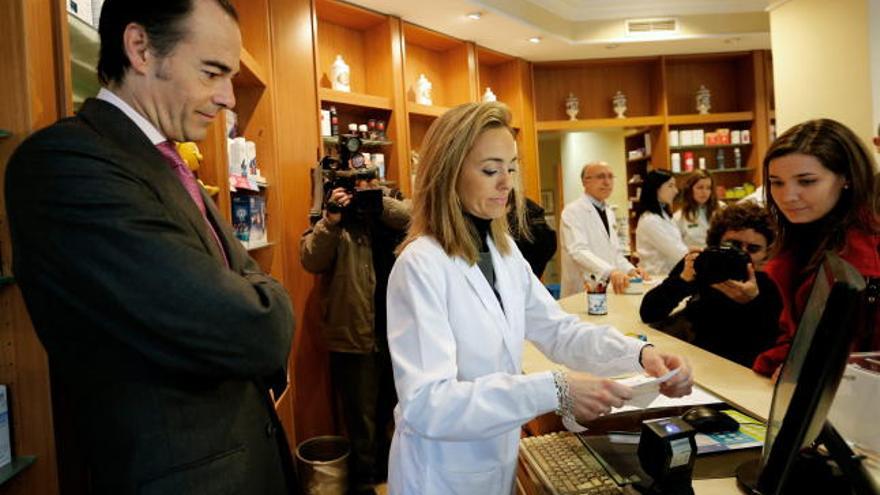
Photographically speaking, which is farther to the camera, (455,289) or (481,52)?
(481,52)

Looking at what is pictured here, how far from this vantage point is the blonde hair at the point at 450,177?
4.09 ft

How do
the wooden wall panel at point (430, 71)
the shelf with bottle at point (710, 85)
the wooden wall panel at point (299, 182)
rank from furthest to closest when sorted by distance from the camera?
1. the shelf with bottle at point (710, 85)
2. the wooden wall panel at point (430, 71)
3. the wooden wall panel at point (299, 182)

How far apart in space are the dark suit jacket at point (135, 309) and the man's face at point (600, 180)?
354 cm

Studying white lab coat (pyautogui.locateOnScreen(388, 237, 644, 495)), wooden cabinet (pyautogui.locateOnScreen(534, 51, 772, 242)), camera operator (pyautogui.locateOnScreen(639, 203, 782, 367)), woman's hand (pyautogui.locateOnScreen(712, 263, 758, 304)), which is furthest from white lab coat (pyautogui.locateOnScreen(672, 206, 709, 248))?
white lab coat (pyautogui.locateOnScreen(388, 237, 644, 495))

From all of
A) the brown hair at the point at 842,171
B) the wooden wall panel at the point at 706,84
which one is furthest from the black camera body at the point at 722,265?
the wooden wall panel at the point at 706,84

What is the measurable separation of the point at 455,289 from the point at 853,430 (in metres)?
0.71

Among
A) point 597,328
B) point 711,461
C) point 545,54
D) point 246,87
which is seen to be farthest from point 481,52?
point 711,461

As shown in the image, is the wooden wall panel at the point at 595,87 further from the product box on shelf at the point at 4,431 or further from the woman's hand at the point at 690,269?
the product box on shelf at the point at 4,431

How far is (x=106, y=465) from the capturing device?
3.00ft

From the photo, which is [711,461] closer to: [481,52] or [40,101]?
[40,101]

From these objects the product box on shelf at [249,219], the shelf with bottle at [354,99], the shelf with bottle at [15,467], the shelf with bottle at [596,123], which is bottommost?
the shelf with bottle at [15,467]

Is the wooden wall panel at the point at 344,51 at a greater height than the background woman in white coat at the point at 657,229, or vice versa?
the wooden wall panel at the point at 344,51

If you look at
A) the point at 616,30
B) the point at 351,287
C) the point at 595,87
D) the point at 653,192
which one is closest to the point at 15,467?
the point at 351,287

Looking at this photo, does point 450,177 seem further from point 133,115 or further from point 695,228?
point 695,228
